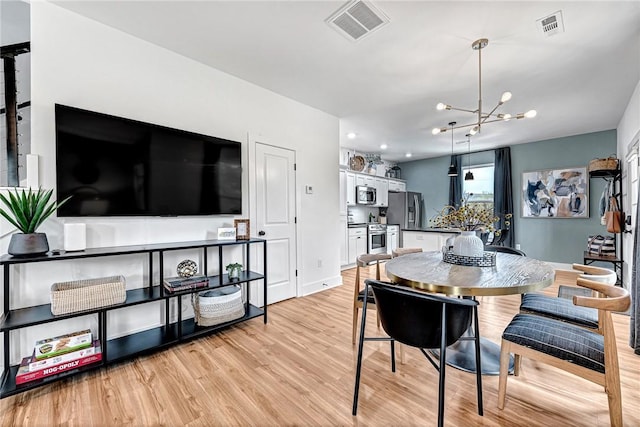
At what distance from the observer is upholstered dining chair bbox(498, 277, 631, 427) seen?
134 centimetres

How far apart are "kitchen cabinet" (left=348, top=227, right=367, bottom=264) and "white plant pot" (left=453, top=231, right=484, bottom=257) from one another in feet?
12.3

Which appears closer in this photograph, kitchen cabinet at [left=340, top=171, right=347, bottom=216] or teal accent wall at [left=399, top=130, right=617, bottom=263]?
teal accent wall at [left=399, top=130, right=617, bottom=263]

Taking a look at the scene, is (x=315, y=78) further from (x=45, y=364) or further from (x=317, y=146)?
(x=45, y=364)

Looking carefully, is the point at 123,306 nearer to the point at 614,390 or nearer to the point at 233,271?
the point at 233,271

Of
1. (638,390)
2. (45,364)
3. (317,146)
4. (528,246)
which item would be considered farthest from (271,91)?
(528,246)

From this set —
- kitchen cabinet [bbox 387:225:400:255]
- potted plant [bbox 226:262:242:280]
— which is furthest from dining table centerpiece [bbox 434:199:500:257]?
kitchen cabinet [bbox 387:225:400:255]

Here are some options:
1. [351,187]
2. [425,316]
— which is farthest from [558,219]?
[425,316]

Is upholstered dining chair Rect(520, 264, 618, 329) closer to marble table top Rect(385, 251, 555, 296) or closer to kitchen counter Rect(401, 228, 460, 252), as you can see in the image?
marble table top Rect(385, 251, 555, 296)

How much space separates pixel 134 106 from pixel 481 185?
7.14 meters

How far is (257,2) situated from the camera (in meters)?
2.08

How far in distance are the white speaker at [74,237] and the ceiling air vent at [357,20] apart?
2480 millimetres

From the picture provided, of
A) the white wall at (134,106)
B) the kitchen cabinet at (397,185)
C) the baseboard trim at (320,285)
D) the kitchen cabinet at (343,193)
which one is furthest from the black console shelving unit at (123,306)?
the kitchen cabinet at (397,185)

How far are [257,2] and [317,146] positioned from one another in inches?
87.8

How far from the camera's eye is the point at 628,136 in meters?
3.91
